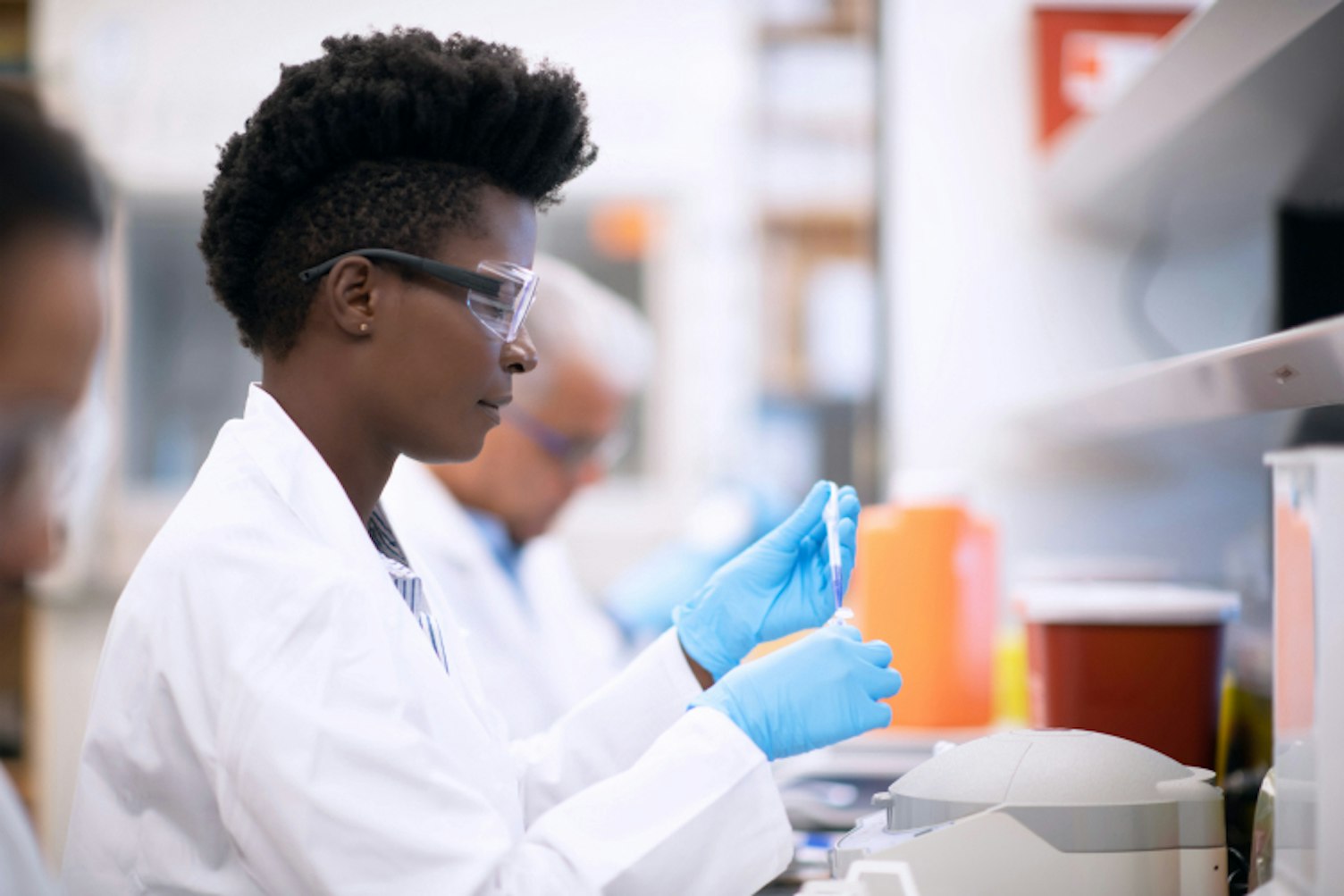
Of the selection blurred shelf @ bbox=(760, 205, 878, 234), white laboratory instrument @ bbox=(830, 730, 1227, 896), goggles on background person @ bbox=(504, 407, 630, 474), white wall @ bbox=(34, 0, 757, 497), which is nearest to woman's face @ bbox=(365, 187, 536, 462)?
white laboratory instrument @ bbox=(830, 730, 1227, 896)

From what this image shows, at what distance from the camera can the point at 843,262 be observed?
11.5ft

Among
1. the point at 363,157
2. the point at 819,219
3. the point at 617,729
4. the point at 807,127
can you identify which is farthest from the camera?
the point at 819,219

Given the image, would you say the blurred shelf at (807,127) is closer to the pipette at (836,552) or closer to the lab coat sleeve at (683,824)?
the pipette at (836,552)

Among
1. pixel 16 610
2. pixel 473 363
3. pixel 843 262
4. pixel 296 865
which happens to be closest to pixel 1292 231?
pixel 473 363

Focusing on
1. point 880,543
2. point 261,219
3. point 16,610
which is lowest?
point 16,610

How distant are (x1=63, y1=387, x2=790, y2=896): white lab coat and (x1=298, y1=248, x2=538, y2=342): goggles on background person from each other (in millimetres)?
165

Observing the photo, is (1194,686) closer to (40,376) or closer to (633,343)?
(40,376)

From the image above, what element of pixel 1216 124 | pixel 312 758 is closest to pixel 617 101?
pixel 1216 124

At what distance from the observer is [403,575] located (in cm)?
118

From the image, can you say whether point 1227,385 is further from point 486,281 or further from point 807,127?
point 807,127

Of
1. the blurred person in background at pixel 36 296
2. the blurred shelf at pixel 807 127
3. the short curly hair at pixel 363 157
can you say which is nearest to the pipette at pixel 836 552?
the short curly hair at pixel 363 157

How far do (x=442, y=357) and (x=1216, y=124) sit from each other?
3.28ft

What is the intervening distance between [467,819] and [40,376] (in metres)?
0.53

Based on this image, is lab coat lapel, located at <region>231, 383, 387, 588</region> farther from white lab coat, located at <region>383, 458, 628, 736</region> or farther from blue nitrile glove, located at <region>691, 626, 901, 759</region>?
white lab coat, located at <region>383, 458, 628, 736</region>
